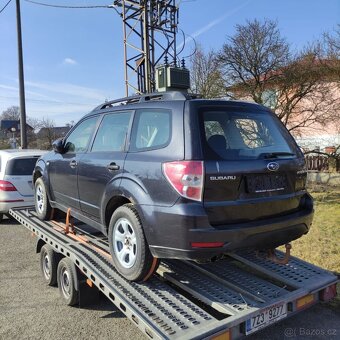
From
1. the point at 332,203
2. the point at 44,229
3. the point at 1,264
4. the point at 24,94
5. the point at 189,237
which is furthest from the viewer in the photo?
the point at 24,94

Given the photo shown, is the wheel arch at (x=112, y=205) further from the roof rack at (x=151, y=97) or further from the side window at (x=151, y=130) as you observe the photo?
the roof rack at (x=151, y=97)

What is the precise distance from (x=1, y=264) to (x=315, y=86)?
8.30 m

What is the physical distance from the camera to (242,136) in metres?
3.60

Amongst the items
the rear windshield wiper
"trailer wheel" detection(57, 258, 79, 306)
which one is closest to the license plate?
the rear windshield wiper

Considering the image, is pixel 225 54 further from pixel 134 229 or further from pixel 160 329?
pixel 160 329

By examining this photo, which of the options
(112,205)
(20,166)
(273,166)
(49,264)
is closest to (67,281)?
(49,264)

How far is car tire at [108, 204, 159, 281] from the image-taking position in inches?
134

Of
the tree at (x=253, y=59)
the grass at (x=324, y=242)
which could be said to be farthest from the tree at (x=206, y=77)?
the grass at (x=324, y=242)

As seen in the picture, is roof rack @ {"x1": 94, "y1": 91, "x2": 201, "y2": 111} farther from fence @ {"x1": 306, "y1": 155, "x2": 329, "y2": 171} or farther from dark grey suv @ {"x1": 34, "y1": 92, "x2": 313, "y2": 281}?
fence @ {"x1": 306, "y1": 155, "x2": 329, "y2": 171}

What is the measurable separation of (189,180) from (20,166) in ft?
20.9

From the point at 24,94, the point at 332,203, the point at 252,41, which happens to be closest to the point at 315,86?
the point at 252,41

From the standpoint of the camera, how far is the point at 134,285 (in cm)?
353

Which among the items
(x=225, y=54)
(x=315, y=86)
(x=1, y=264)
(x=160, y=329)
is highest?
(x=225, y=54)

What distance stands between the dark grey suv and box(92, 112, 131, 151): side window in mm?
15
